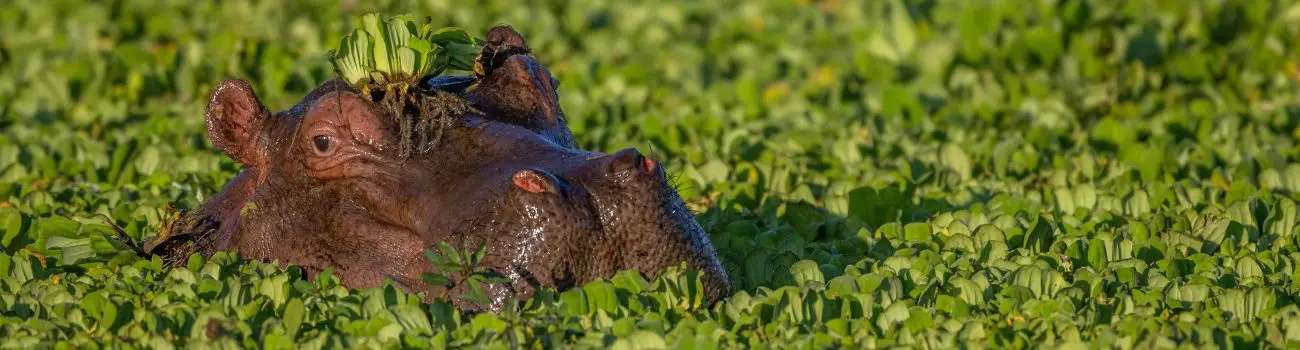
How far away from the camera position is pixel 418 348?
15.4ft

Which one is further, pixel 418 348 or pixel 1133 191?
pixel 1133 191

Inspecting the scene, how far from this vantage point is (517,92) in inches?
214

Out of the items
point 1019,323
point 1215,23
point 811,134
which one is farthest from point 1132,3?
point 1019,323

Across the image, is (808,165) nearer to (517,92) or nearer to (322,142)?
(517,92)

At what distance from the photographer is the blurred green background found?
16.1ft

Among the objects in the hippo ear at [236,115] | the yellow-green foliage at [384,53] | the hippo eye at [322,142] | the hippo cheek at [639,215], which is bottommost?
the hippo cheek at [639,215]

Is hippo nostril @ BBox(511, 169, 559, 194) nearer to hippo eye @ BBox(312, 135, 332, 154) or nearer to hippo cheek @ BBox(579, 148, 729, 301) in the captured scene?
hippo cheek @ BBox(579, 148, 729, 301)

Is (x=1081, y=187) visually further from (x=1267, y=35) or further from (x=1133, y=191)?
(x=1267, y=35)

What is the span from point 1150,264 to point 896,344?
138 centimetres

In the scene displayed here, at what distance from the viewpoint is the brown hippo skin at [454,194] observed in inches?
184

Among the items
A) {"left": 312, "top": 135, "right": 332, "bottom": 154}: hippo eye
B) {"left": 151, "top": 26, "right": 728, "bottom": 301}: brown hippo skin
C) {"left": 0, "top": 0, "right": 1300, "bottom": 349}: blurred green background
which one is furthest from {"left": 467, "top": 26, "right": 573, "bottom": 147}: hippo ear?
{"left": 312, "top": 135, "right": 332, "bottom": 154}: hippo eye

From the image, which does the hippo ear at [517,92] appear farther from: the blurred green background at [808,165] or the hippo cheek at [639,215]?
the hippo cheek at [639,215]

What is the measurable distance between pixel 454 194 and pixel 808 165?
313 centimetres

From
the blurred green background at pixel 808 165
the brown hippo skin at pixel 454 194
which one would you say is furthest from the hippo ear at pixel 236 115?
the blurred green background at pixel 808 165
